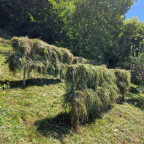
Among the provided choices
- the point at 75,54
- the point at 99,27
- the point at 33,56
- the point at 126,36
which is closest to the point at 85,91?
the point at 33,56

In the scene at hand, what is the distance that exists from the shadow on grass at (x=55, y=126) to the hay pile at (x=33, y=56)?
8.72 feet

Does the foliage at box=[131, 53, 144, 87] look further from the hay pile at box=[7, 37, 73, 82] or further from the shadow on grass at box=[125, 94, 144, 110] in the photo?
the hay pile at box=[7, 37, 73, 82]

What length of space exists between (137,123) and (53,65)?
499cm

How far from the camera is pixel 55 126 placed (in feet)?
10.2

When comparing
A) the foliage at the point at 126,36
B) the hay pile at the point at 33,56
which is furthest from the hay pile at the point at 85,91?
the foliage at the point at 126,36

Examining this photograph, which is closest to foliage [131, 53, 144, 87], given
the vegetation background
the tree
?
the vegetation background

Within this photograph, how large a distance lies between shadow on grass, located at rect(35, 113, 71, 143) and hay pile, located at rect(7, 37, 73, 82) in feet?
8.72

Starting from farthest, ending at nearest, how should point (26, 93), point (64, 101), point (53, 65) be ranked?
point (53, 65), point (26, 93), point (64, 101)

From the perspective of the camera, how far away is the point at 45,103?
4.10 m

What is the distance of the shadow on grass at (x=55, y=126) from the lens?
2.79m

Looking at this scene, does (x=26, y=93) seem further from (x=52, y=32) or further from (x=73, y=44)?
(x=52, y=32)

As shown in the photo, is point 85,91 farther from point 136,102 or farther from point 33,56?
point 136,102

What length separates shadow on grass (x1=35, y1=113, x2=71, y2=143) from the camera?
2785mm

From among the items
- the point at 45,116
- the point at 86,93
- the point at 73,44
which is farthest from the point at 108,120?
the point at 73,44
